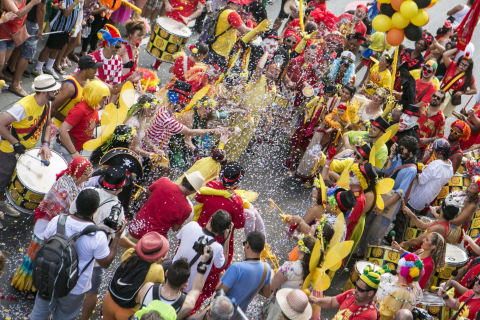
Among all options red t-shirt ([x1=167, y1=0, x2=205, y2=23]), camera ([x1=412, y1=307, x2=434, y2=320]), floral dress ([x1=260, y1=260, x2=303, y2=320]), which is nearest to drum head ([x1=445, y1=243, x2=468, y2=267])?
camera ([x1=412, y1=307, x2=434, y2=320])

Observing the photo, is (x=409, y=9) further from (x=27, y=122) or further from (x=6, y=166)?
(x=6, y=166)

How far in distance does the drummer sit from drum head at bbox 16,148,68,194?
97mm

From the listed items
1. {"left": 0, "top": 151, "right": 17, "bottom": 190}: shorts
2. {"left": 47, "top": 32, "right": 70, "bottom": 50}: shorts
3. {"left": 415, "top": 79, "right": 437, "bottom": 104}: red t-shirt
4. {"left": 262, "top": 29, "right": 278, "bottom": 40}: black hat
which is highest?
{"left": 415, "top": 79, "right": 437, "bottom": 104}: red t-shirt

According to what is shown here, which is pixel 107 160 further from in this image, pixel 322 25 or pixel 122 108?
pixel 322 25

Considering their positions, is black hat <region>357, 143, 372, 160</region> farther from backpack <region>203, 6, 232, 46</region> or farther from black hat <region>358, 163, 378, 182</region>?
backpack <region>203, 6, 232, 46</region>

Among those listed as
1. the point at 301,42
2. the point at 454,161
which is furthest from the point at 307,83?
the point at 454,161

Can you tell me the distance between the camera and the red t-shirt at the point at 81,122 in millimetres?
6074

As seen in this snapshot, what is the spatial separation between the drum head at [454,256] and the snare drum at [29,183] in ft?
16.3

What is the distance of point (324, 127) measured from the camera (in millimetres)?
8398

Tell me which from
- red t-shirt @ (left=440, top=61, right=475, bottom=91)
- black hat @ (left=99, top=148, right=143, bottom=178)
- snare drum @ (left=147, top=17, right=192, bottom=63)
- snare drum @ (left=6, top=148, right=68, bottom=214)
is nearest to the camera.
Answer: snare drum @ (left=6, top=148, right=68, bottom=214)

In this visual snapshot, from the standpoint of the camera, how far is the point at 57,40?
8.38 metres

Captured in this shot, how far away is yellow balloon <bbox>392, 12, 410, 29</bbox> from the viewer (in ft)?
24.8

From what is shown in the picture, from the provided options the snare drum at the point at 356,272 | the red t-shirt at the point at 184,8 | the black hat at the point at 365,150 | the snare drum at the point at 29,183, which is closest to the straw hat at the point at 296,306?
the snare drum at the point at 356,272

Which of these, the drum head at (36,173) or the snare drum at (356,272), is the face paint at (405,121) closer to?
the snare drum at (356,272)
